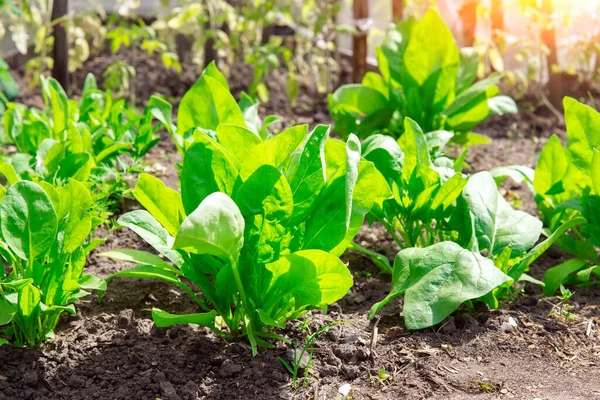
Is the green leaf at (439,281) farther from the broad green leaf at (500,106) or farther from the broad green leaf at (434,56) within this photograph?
the broad green leaf at (500,106)

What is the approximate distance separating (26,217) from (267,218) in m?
0.59

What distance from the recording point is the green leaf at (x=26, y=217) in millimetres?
1846

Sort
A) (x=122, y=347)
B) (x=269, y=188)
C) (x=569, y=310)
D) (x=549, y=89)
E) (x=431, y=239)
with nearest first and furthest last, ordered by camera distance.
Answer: (x=269, y=188), (x=122, y=347), (x=569, y=310), (x=431, y=239), (x=549, y=89)

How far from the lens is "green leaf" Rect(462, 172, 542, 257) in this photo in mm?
2244

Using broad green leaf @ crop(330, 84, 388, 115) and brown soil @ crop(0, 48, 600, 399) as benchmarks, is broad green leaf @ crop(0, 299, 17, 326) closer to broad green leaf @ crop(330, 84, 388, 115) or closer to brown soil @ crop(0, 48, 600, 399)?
brown soil @ crop(0, 48, 600, 399)

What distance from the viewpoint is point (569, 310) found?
225 centimetres

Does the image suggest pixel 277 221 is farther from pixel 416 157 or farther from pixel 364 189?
pixel 416 157

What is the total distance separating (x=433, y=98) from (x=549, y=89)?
1.95 metres

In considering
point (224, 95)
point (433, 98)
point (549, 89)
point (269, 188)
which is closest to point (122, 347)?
point (269, 188)

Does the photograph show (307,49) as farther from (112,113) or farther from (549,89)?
(112,113)

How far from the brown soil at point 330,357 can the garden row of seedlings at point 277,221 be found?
0.06m

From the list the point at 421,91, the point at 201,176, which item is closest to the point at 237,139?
the point at 201,176

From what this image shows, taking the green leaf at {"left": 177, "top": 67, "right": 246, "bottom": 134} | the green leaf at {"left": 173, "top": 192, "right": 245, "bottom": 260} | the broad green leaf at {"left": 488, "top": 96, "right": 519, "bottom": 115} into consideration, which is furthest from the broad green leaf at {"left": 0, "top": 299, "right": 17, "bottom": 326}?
the broad green leaf at {"left": 488, "top": 96, "right": 519, "bottom": 115}

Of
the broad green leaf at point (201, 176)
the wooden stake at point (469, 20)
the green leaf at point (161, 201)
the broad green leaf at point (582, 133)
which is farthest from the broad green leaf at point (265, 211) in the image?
the wooden stake at point (469, 20)
